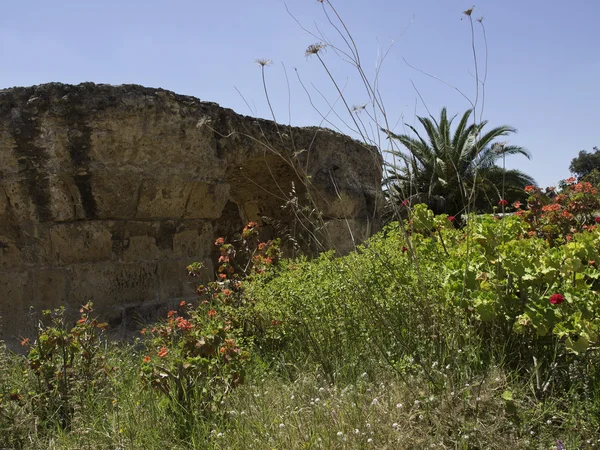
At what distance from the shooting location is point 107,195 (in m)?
4.45

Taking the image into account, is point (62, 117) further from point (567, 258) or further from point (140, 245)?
point (567, 258)

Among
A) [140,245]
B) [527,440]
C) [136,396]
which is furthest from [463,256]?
[140,245]

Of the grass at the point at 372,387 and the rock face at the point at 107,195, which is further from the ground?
the rock face at the point at 107,195

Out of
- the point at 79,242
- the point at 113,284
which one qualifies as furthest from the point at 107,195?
the point at 113,284

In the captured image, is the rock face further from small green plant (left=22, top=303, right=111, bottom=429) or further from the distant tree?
the distant tree

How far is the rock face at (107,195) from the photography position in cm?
425

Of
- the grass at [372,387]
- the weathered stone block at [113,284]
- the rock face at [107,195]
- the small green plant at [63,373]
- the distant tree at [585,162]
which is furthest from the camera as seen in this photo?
the distant tree at [585,162]

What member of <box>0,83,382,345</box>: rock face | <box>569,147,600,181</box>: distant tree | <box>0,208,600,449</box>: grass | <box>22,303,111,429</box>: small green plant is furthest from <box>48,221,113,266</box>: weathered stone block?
<box>569,147,600,181</box>: distant tree

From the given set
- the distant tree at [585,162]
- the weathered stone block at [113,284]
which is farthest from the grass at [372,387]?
the distant tree at [585,162]

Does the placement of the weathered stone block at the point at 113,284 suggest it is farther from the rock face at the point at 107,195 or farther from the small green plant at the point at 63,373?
the small green plant at the point at 63,373

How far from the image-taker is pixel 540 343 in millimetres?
3004

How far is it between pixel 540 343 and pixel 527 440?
72 cm

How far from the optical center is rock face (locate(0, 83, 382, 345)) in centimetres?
425

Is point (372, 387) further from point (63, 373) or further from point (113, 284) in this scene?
point (113, 284)
